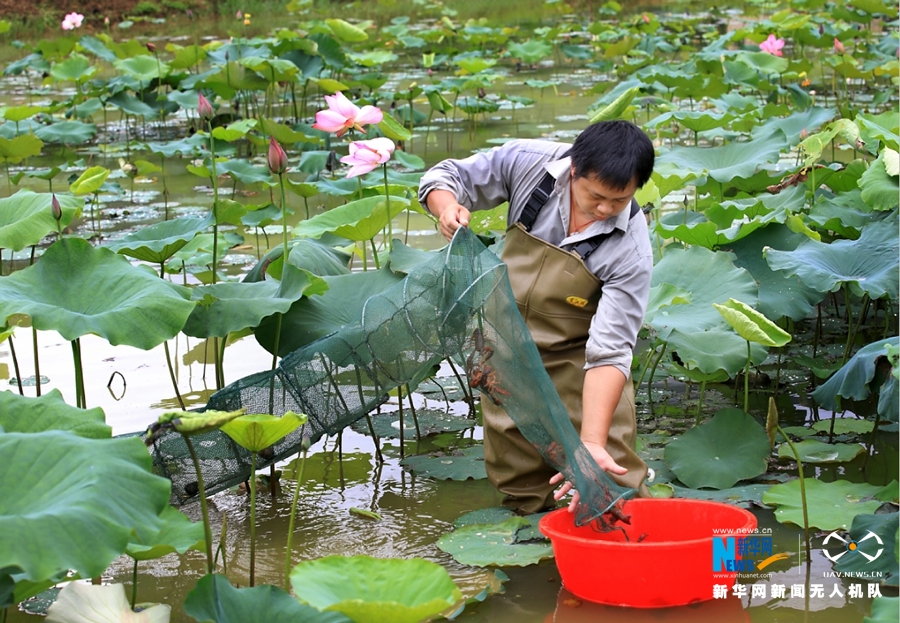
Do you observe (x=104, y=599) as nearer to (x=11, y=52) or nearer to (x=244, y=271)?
(x=244, y=271)

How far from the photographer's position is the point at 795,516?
232 centimetres

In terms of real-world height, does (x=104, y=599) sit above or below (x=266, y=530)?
above

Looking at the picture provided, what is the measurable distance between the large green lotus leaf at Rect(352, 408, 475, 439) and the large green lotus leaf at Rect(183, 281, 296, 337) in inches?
24.2

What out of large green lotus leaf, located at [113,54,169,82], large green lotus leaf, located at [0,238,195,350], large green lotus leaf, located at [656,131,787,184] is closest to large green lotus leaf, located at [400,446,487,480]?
large green lotus leaf, located at [0,238,195,350]

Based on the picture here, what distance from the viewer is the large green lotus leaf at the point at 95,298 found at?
218cm

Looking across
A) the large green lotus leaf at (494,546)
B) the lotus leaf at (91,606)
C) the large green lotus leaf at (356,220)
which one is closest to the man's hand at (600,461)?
the large green lotus leaf at (494,546)

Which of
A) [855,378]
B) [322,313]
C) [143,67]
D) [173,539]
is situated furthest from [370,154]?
[143,67]

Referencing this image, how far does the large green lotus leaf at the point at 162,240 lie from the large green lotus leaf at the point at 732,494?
4.73 ft

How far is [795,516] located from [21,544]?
1.62m

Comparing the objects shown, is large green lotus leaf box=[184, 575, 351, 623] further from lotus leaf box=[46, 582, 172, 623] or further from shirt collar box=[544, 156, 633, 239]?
shirt collar box=[544, 156, 633, 239]

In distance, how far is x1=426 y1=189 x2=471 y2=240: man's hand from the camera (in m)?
2.24

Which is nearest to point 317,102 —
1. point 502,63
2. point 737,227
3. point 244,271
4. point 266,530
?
point 502,63

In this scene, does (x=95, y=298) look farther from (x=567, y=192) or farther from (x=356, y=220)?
(x=567, y=192)

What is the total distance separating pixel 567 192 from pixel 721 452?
32.4 inches
